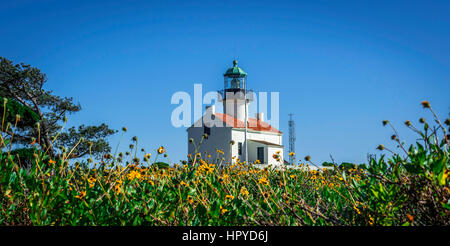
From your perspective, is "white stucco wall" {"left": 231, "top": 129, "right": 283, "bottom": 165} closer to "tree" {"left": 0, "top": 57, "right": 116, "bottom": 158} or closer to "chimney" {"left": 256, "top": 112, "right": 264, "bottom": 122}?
"chimney" {"left": 256, "top": 112, "right": 264, "bottom": 122}

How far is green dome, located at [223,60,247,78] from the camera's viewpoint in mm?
33531

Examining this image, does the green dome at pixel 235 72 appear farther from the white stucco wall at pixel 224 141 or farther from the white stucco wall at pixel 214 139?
the white stucco wall at pixel 214 139

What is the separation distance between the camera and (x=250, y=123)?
1453 inches

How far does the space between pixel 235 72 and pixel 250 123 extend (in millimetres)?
5862

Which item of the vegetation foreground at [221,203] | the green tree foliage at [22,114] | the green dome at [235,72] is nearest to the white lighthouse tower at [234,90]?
the green dome at [235,72]

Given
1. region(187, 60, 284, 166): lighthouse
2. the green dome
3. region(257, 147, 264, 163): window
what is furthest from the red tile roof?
the green dome

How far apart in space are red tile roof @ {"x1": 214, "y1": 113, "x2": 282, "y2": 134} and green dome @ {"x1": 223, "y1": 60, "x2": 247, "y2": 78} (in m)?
3.69

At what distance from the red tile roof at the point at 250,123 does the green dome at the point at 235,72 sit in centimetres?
369

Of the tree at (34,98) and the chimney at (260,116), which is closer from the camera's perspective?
the tree at (34,98)

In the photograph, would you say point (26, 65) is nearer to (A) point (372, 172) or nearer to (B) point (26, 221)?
(B) point (26, 221)

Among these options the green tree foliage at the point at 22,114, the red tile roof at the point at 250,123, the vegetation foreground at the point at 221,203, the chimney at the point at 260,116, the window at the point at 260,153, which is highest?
the chimney at the point at 260,116

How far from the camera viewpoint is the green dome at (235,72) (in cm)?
3353

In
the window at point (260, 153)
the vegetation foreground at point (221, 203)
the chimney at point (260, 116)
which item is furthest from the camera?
the chimney at point (260, 116)
